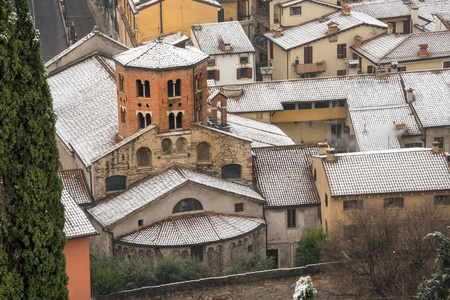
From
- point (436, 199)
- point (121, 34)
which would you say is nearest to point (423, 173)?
point (436, 199)

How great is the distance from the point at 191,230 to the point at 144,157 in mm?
5515

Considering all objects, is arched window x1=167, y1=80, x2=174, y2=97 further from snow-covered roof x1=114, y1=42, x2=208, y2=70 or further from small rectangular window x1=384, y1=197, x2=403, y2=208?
small rectangular window x1=384, y1=197, x2=403, y2=208

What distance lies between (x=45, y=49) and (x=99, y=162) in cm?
5283

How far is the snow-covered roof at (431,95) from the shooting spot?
284 ft

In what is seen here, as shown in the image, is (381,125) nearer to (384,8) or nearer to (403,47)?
(403,47)

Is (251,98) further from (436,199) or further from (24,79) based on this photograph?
(24,79)

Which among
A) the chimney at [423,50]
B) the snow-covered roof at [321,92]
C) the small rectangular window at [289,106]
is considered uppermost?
the chimney at [423,50]

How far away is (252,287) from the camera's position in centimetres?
6391

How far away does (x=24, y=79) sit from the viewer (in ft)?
137

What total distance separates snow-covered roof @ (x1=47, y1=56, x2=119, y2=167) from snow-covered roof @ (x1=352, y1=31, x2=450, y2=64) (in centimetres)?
2478

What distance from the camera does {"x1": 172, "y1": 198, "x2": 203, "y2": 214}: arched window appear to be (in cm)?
6962

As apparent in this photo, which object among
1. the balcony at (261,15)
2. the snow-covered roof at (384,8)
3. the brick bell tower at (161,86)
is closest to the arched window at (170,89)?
the brick bell tower at (161,86)

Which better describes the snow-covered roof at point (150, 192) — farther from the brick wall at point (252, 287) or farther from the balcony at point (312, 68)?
the balcony at point (312, 68)

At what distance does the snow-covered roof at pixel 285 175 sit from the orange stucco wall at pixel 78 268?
15.7m
